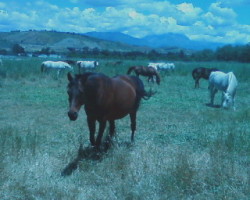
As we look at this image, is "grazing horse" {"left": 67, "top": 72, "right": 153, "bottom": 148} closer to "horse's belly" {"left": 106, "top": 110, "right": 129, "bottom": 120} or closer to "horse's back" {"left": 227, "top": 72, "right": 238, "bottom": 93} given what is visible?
"horse's belly" {"left": 106, "top": 110, "right": 129, "bottom": 120}

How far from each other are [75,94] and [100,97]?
63cm

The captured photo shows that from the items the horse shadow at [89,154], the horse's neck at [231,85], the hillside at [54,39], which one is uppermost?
the hillside at [54,39]

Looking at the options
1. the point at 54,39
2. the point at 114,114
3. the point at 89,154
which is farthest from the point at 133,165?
the point at 54,39

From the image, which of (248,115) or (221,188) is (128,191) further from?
(248,115)

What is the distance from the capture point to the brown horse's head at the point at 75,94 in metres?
5.98

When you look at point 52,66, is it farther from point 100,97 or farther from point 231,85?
point 100,97

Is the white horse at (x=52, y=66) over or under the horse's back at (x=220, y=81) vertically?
under

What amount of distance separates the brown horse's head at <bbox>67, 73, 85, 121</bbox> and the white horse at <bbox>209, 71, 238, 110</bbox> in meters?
8.99

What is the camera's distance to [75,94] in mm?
6035

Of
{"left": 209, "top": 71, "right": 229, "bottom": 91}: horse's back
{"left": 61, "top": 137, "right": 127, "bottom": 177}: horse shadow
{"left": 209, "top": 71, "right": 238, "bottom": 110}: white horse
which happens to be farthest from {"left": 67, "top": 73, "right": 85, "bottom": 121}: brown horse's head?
{"left": 209, "top": 71, "right": 229, "bottom": 91}: horse's back

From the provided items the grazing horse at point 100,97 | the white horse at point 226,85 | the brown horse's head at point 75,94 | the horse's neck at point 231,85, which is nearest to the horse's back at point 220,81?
the white horse at point 226,85

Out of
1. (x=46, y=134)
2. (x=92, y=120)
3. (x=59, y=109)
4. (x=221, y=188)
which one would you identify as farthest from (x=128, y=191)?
(x=59, y=109)

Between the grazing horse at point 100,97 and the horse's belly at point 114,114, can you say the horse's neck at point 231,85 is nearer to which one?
the grazing horse at point 100,97

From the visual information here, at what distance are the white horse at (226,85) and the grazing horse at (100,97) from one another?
7149mm
